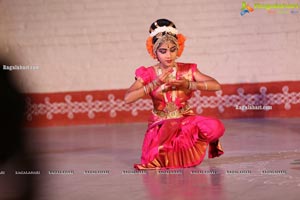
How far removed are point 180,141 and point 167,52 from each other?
0.64m

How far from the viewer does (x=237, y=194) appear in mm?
4504

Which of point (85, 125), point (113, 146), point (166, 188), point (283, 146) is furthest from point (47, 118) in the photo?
point (166, 188)

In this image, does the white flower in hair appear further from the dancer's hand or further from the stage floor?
the stage floor

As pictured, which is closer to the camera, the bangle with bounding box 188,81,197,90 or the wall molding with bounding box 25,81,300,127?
the bangle with bounding box 188,81,197,90

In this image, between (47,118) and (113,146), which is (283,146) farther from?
(47,118)

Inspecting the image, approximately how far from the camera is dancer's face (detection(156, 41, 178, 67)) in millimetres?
5582

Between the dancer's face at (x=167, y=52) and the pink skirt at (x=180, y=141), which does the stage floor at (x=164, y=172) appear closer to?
the pink skirt at (x=180, y=141)

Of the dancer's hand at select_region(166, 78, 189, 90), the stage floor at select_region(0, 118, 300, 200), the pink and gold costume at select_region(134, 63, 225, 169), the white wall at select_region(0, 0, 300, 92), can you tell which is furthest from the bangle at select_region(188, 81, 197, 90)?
the white wall at select_region(0, 0, 300, 92)

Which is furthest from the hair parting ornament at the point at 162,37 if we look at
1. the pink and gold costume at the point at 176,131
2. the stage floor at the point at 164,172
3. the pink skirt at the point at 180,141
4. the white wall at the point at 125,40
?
the white wall at the point at 125,40

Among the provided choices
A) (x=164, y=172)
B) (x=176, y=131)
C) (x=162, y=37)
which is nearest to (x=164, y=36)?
(x=162, y=37)

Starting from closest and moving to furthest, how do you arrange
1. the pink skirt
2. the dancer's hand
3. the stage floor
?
1. the stage floor
2. the dancer's hand
3. the pink skirt

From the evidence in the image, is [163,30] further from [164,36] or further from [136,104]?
[136,104]

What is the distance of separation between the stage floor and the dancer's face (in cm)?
79

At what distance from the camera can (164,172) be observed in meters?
5.47
